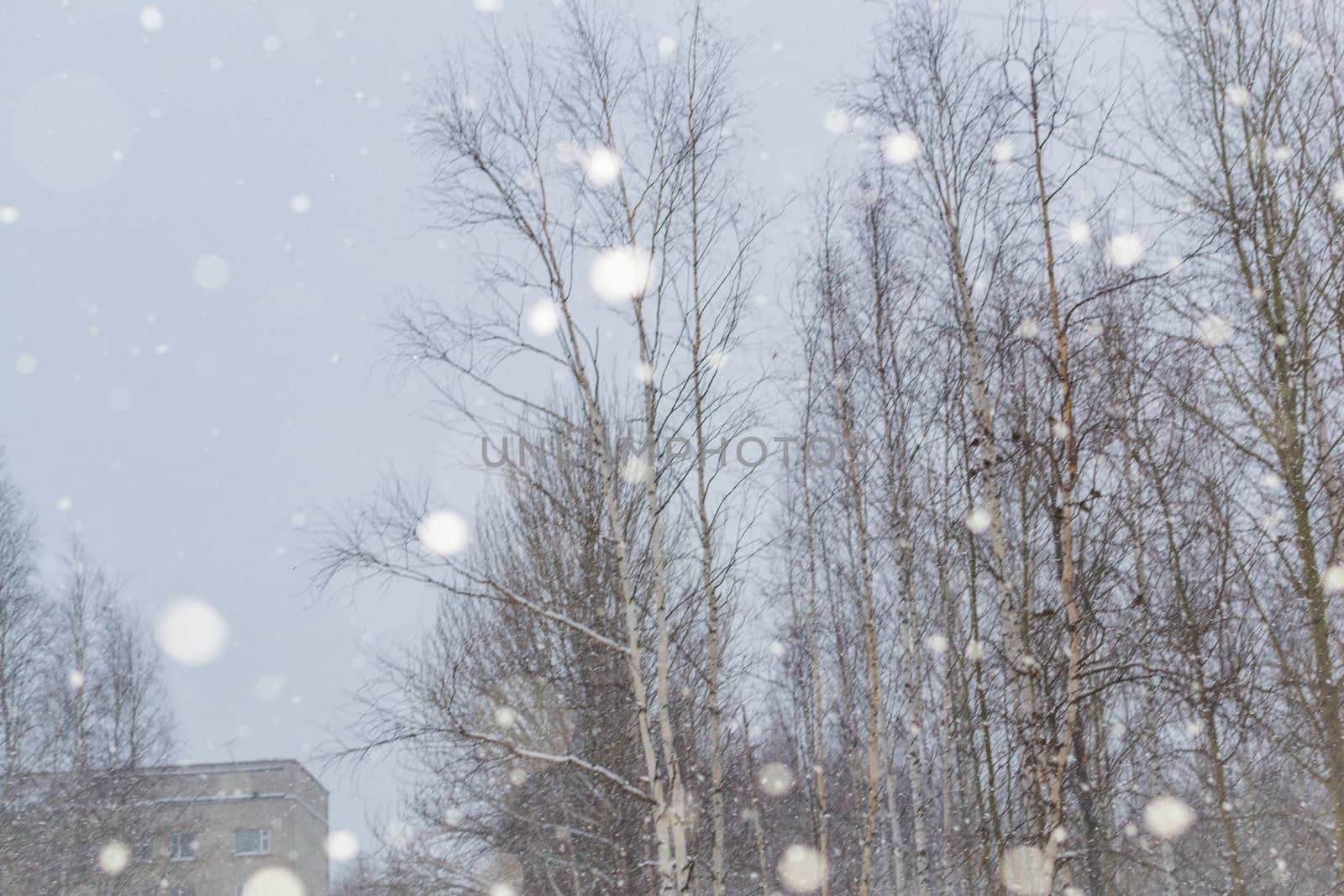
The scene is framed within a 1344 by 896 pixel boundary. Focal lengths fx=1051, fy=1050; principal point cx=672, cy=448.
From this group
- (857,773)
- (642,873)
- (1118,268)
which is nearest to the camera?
(1118,268)

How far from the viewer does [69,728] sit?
20.1 m

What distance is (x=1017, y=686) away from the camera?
7566mm

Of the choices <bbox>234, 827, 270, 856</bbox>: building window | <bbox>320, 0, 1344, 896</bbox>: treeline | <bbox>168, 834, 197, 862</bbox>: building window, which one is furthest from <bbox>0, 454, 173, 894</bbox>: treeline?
<bbox>234, 827, 270, 856</bbox>: building window

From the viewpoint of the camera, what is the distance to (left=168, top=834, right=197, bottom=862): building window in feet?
119

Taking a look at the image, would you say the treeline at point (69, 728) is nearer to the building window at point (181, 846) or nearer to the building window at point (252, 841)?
the building window at point (181, 846)

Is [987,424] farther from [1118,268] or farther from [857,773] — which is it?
[857,773]

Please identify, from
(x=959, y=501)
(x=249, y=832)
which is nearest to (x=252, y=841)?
(x=249, y=832)

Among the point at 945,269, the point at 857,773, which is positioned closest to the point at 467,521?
the point at 857,773

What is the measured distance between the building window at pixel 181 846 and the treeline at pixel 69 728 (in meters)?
14.9

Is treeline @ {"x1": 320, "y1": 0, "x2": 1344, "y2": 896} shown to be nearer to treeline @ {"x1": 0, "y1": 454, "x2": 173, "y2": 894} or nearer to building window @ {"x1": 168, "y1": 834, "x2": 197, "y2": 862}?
treeline @ {"x1": 0, "y1": 454, "x2": 173, "y2": 894}

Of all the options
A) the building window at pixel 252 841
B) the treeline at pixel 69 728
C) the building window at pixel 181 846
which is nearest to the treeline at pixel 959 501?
the treeline at pixel 69 728

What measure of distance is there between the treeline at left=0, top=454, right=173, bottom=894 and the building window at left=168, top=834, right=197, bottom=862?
1487 centimetres

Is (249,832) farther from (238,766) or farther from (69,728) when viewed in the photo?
(69,728)

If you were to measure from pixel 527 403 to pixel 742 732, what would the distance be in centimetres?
987
